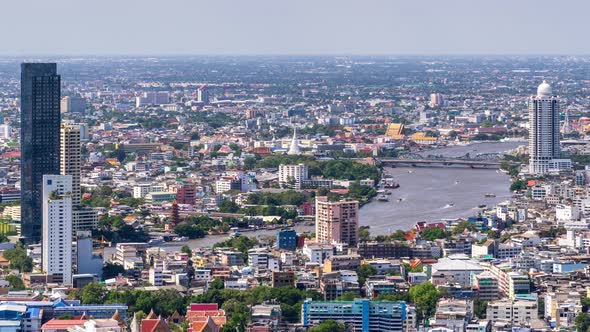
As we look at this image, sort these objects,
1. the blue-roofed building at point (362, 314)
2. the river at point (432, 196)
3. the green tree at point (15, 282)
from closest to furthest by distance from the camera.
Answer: the blue-roofed building at point (362, 314), the green tree at point (15, 282), the river at point (432, 196)


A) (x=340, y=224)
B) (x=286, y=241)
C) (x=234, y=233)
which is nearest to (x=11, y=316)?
(x=286, y=241)

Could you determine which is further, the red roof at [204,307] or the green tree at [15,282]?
the green tree at [15,282]

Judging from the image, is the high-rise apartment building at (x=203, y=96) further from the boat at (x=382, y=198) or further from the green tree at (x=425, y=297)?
the green tree at (x=425, y=297)

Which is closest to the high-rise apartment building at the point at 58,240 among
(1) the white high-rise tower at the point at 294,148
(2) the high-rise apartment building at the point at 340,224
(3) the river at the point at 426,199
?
(3) the river at the point at 426,199

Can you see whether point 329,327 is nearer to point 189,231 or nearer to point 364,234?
point 364,234

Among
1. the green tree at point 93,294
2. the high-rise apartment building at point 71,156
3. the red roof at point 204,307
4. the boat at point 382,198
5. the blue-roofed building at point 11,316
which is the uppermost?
the high-rise apartment building at point 71,156

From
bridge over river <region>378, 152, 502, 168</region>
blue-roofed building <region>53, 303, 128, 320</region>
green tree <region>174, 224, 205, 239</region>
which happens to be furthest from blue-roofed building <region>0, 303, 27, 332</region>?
bridge over river <region>378, 152, 502, 168</region>

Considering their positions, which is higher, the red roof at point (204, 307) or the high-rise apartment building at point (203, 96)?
the high-rise apartment building at point (203, 96)
